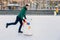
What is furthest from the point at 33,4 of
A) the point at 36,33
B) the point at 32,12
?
the point at 36,33

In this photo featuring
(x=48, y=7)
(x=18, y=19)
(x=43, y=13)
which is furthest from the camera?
(x=48, y=7)

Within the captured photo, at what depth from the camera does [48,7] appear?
24766 millimetres

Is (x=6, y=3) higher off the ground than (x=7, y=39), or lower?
lower

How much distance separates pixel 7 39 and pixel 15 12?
54.4 ft

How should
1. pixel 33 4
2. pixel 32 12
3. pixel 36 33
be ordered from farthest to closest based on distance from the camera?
pixel 33 4 → pixel 32 12 → pixel 36 33

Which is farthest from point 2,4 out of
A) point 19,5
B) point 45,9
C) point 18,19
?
point 18,19

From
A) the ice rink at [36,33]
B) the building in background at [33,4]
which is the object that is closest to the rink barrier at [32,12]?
the building in background at [33,4]

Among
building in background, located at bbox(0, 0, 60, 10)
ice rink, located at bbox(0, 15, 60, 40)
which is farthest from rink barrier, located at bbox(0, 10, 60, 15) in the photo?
ice rink, located at bbox(0, 15, 60, 40)

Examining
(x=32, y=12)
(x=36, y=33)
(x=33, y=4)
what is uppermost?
(x=36, y=33)

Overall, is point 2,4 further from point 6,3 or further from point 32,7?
point 32,7

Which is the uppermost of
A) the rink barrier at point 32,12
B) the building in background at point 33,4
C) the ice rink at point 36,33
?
the ice rink at point 36,33

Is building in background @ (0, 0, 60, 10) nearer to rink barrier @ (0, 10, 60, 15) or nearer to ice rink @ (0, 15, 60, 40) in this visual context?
rink barrier @ (0, 10, 60, 15)

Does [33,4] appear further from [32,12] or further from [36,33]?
[36,33]

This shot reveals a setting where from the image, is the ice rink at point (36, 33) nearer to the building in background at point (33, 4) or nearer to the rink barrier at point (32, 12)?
the rink barrier at point (32, 12)
